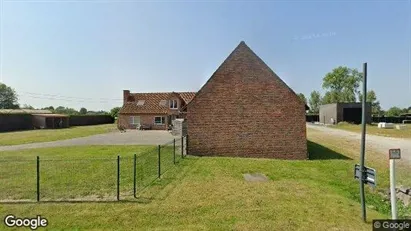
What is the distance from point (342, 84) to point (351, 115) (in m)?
36.5

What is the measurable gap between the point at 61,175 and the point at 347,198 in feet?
33.8

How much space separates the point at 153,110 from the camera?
4259 centimetres

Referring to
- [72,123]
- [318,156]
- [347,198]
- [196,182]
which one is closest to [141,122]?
[72,123]

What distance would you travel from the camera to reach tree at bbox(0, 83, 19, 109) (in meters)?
91.1

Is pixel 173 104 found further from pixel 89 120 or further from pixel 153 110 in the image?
pixel 89 120

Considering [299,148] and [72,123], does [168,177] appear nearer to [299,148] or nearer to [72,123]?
[299,148]

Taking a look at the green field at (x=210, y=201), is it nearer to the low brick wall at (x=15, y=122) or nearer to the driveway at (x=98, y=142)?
the driveway at (x=98, y=142)

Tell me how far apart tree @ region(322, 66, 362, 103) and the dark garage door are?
30989mm

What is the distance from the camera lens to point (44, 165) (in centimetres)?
1304
